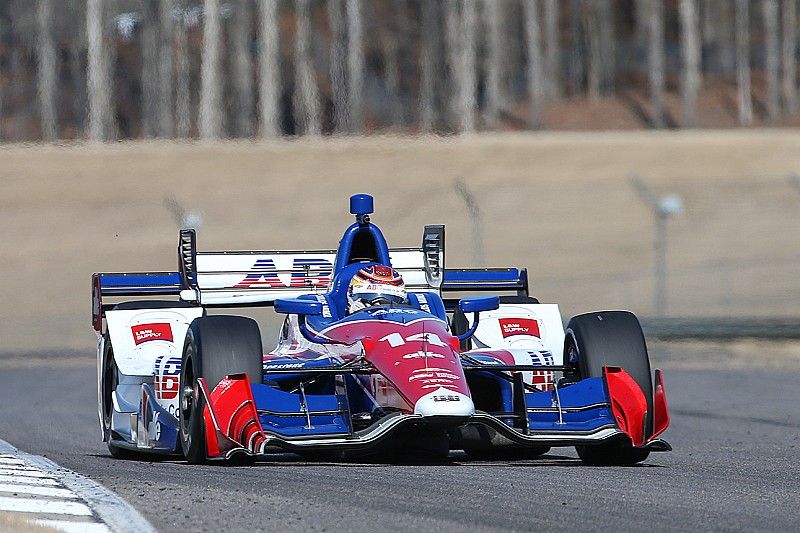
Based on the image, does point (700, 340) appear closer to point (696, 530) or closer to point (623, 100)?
point (696, 530)

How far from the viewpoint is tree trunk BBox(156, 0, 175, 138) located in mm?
58562

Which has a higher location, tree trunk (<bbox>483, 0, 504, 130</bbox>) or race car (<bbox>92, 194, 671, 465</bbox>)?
tree trunk (<bbox>483, 0, 504, 130</bbox>)

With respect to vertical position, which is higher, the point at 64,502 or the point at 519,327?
the point at 519,327

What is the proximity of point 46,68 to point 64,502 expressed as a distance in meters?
55.7

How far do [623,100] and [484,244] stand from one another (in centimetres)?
2851

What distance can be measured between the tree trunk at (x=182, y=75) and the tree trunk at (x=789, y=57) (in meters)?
20.6

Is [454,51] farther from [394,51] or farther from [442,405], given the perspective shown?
[442,405]

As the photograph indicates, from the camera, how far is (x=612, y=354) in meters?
9.73

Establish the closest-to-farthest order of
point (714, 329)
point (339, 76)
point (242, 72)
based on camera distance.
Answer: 1. point (714, 329)
2. point (339, 76)
3. point (242, 72)

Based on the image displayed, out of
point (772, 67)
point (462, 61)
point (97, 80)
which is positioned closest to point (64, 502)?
point (97, 80)

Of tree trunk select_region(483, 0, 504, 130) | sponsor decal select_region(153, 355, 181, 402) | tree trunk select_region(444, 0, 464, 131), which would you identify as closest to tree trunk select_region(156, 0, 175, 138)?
tree trunk select_region(444, 0, 464, 131)

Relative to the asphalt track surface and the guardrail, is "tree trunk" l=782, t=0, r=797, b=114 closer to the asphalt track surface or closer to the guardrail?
the guardrail

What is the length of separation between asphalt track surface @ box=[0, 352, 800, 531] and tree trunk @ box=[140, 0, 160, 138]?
50.5m

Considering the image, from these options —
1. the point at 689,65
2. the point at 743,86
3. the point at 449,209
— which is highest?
the point at 689,65
